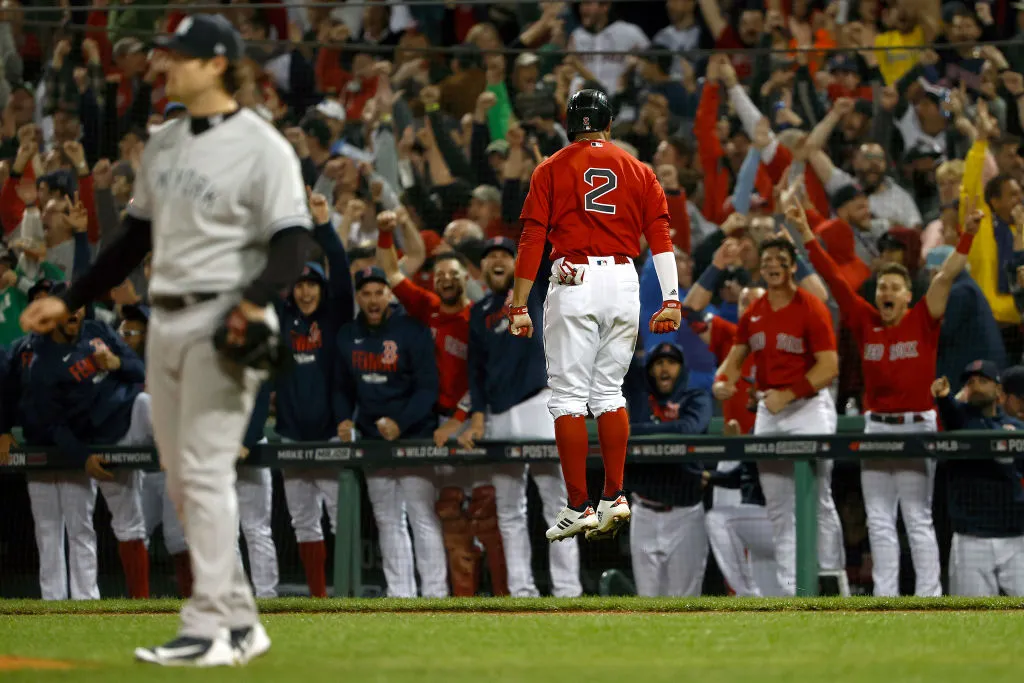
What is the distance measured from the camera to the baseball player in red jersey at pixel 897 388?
27.2 feet

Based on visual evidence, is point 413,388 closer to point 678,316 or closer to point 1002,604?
point 678,316

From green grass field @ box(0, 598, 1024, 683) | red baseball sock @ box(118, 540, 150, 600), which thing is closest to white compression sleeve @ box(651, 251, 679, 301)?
green grass field @ box(0, 598, 1024, 683)

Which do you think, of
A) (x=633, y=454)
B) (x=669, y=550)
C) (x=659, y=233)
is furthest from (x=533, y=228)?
(x=669, y=550)

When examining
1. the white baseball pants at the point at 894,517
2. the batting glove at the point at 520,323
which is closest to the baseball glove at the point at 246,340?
the batting glove at the point at 520,323

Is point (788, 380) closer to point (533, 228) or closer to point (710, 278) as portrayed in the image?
point (710, 278)

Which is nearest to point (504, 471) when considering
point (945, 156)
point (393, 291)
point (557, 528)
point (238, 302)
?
point (393, 291)

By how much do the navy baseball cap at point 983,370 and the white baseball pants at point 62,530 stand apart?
17.6 ft

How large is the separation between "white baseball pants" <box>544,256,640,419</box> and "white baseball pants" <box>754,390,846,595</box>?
7.03 feet

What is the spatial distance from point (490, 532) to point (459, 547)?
214 millimetres

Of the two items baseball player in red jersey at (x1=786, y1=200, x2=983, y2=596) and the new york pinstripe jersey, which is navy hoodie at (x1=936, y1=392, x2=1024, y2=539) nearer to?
baseball player in red jersey at (x1=786, y1=200, x2=983, y2=596)

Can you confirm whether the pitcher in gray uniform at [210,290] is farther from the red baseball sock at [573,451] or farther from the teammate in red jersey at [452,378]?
the teammate in red jersey at [452,378]

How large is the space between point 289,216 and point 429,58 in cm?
637

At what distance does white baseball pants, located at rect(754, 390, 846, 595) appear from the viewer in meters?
8.45

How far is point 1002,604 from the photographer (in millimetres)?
7082
